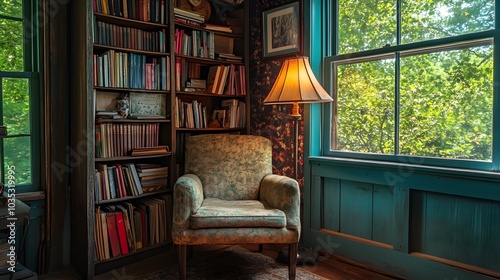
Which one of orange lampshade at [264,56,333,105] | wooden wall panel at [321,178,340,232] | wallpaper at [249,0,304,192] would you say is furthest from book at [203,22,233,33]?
wooden wall panel at [321,178,340,232]

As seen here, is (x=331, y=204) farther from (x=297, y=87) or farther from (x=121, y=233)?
(x=121, y=233)

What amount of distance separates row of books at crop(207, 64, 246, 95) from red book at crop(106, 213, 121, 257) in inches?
52.5

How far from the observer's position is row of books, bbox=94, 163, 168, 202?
7.88 feet

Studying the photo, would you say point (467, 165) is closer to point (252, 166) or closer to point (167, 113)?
point (252, 166)

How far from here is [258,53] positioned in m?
3.13

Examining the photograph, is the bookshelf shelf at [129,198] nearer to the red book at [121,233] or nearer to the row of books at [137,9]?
the red book at [121,233]

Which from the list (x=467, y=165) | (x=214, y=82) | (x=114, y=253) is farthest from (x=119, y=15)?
(x=467, y=165)

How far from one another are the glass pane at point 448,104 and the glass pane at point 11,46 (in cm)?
258

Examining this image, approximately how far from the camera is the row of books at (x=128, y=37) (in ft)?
7.86

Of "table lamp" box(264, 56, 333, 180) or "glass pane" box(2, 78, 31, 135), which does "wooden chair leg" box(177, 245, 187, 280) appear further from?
"glass pane" box(2, 78, 31, 135)

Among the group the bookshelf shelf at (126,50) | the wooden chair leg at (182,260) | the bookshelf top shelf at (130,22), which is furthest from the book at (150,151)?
the bookshelf top shelf at (130,22)

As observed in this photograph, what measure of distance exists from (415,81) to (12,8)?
271 cm

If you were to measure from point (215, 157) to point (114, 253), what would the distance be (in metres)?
0.99

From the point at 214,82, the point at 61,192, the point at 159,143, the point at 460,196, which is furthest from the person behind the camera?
the point at 214,82
